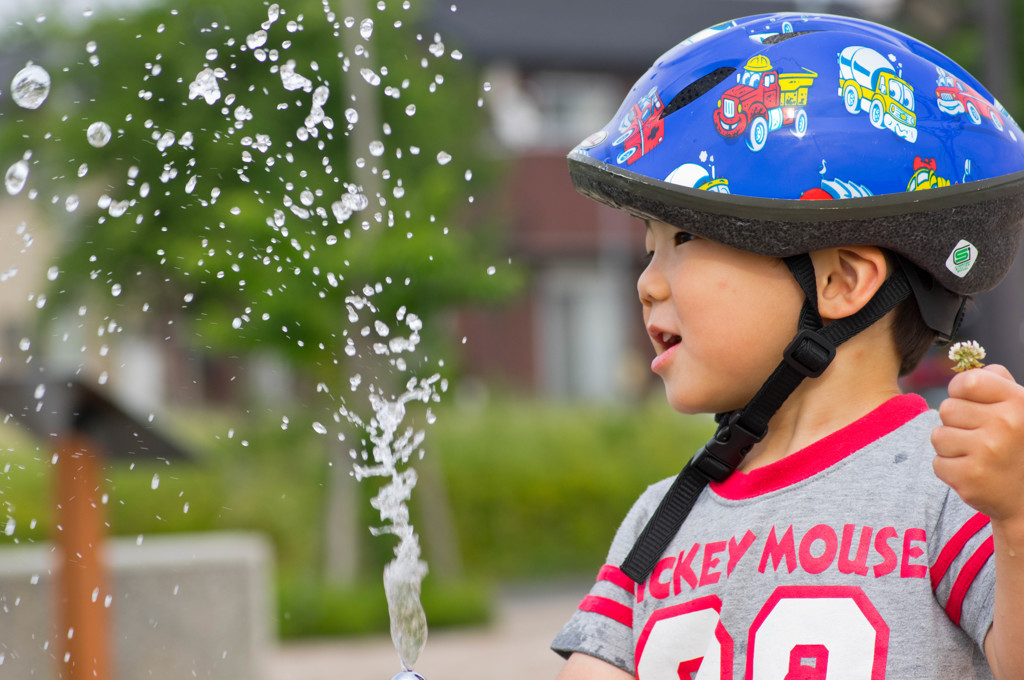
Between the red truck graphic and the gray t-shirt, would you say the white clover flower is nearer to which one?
the gray t-shirt

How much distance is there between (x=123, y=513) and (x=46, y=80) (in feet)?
33.2

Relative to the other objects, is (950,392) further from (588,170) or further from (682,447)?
(682,447)

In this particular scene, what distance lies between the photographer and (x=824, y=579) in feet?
5.67

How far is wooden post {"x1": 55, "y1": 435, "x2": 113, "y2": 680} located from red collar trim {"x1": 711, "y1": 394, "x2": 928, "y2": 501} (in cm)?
408

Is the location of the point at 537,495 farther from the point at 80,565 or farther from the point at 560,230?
the point at 560,230

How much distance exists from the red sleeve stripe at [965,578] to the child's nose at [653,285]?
624 millimetres

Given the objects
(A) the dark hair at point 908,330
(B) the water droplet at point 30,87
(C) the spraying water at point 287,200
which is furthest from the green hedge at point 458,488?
(A) the dark hair at point 908,330

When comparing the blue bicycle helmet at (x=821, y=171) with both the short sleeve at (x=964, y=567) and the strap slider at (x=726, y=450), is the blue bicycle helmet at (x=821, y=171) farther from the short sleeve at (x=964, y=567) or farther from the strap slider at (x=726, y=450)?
the short sleeve at (x=964, y=567)

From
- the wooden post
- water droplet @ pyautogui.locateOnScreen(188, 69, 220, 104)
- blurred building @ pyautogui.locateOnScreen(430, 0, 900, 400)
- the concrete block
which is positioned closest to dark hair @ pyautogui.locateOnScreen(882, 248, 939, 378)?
water droplet @ pyautogui.locateOnScreen(188, 69, 220, 104)

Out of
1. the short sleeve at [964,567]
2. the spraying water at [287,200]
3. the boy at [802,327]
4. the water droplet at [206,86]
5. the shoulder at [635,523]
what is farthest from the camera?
the spraying water at [287,200]

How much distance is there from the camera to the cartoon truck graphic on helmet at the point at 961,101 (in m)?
1.89

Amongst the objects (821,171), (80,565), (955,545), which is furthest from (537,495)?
(955,545)

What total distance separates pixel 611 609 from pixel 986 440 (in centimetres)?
76

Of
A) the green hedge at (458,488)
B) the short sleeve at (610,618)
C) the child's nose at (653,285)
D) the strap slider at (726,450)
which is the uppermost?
the child's nose at (653,285)
